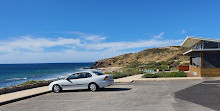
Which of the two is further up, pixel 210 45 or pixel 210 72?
pixel 210 45

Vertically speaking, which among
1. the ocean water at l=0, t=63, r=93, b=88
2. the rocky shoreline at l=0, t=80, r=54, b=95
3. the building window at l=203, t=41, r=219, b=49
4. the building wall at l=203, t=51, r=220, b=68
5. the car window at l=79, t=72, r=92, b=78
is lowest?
the ocean water at l=0, t=63, r=93, b=88

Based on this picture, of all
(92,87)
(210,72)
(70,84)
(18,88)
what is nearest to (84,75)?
(92,87)

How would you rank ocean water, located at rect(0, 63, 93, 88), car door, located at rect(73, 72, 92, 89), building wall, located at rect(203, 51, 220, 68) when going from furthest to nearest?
ocean water, located at rect(0, 63, 93, 88)
building wall, located at rect(203, 51, 220, 68)
car door, located at rect(73, 72, 92, 89)

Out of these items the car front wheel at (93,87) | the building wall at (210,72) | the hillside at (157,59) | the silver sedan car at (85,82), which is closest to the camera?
the silver sedan car at (85,82)

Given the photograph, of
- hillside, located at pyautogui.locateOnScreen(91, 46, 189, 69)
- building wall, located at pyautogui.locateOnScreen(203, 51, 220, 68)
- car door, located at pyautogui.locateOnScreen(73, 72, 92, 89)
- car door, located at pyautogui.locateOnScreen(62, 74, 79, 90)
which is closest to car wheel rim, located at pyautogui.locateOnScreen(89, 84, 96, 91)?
car door, located at pyautogui.locateOnScreen(73, 72, 92, 89)

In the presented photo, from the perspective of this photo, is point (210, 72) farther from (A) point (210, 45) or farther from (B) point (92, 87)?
(B) point (92, 87)

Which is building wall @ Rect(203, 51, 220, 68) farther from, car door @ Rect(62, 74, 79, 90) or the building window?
car door @ Rect(62, 74, 79, 90)

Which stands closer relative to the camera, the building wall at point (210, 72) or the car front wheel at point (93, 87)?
the car front wheel at point (93, 87)

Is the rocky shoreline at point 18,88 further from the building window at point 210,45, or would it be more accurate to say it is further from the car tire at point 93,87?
the building window at point 210,45

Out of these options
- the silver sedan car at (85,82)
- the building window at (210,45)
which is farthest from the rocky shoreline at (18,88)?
the building window at (210,45)

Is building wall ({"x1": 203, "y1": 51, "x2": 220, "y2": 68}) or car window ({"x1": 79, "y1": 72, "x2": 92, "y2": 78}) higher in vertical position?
building wall ({"x1": 203, "y1": 51, "x2": 220, "y2": 68})

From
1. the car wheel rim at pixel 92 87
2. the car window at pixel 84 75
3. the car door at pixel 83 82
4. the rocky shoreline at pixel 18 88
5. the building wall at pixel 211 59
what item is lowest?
the rocky shoreline at pixel 18 88

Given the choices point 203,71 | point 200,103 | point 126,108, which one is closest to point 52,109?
point 126,108

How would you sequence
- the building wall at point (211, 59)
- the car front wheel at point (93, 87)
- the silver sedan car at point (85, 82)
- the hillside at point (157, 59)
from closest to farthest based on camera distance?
the silver sedan car at point (85, 82)
the car front wheel at point (93, 87)
the building wall at point (211, 59)
the hillside at point (157, 59)
